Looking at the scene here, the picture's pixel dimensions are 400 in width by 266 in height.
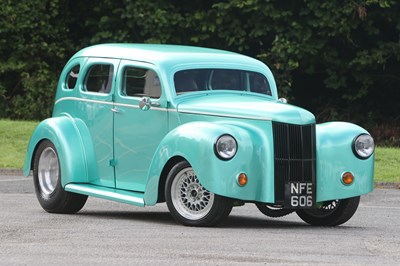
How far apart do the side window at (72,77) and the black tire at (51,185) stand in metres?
0.84

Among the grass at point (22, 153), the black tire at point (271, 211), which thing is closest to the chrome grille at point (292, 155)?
the black tire at point (271, 211)

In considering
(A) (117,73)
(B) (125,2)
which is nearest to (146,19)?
(B) (125,2)

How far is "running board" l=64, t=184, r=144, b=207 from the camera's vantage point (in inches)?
520

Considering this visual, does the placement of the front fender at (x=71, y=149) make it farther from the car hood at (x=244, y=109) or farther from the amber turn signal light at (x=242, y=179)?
the amber turn signal light at (x=242, y=179)

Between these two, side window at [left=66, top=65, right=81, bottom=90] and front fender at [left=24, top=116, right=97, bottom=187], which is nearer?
front fender at [left=24, top=116, right=97, bottom=187]

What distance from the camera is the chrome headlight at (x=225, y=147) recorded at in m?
12.2

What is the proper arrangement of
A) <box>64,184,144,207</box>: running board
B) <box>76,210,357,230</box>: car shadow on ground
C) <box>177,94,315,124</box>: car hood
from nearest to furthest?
<box>177,94,315,124</box>: car hood → <box>76,210,357,230</box>: car shadow on ground → <box>64,184,144,207</box>: running board

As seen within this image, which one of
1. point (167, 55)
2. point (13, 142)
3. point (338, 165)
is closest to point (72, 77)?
point (167, 55)

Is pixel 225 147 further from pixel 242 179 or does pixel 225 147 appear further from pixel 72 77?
pixel 72 77

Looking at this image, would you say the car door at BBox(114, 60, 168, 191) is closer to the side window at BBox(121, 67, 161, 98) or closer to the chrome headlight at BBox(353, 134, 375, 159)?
the side window at BBox(121, 67, 161, 98)

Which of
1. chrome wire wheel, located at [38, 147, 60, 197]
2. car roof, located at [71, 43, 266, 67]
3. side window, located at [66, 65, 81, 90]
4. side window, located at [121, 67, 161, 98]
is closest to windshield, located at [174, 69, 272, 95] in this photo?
car roof, located at [71, 43, 266, 67]

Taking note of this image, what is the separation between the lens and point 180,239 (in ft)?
37.8

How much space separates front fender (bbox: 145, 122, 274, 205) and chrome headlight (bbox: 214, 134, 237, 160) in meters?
0.04

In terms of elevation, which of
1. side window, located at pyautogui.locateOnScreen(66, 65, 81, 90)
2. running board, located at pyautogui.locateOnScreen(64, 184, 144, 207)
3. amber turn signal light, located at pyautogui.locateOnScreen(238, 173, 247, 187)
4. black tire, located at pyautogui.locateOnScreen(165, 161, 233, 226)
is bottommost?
running board, located at pyautogui.locateOnScreen(64, 184, 144, 207)
